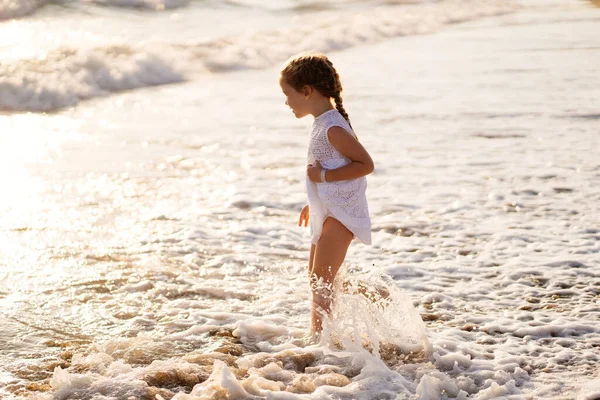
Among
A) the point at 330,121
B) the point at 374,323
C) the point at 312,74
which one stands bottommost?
the point at 374,323

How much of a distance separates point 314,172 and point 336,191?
6.2 inches

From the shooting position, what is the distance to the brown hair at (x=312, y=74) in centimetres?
441

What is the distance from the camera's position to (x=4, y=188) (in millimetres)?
7801

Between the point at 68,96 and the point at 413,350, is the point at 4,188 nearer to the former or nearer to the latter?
the point at 413,350

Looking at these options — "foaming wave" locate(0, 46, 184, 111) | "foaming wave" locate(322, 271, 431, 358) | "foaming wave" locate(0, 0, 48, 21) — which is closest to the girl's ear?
"foaming wave" locate(322, 271, 431, 358)

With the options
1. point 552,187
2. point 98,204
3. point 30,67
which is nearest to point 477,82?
point 552,187

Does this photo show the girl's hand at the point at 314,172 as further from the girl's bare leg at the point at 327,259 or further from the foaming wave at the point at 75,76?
Result: the foaming wave at the point at 75,76

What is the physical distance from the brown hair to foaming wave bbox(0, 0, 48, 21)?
18.4 m

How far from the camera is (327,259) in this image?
176 inches

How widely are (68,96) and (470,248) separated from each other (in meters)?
8.88

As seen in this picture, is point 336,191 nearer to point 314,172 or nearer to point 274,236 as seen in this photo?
point 314,172

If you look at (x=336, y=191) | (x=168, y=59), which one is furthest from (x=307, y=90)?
(x=168, y=59)

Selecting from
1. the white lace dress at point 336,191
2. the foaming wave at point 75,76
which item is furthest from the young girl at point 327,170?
the foaming wave at point 75,76

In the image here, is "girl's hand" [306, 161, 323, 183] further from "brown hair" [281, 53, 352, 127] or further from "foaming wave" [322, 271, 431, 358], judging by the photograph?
"foaming wave" [322, 271, 431, 358]
